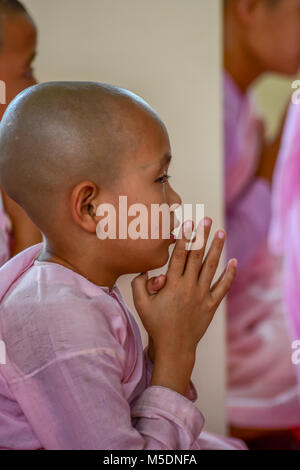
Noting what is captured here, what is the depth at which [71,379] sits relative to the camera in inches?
19.9

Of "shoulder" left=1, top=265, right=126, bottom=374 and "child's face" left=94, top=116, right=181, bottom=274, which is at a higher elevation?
"child's face" left=94, top=116, right=181, bottom=274

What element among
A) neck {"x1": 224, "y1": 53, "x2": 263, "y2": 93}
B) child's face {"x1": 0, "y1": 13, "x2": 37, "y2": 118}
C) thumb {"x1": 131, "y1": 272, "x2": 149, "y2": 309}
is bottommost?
thumb {"x1": 131, "y1": 272, "x2": 149, "y2": 309}

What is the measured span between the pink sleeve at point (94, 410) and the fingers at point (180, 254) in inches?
4.3

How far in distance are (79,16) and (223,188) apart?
63 centimetres

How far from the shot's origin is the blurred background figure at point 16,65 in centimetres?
78

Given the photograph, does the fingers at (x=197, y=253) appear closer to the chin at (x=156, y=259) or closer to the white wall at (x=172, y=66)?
the chin at (x=156, y=259)

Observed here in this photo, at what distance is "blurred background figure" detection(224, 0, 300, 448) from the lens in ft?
4.92

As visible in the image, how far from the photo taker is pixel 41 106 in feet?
1.87

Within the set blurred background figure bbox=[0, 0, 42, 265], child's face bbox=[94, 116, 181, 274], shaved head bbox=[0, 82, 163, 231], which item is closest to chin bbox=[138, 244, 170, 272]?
child's face bbox=[94, 116, 181, 274]

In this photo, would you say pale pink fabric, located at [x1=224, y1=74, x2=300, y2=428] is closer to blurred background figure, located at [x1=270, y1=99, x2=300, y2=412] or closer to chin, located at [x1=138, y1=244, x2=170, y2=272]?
blurred background figure, located at [x1=270, y1=99, x2=300, y2=412]

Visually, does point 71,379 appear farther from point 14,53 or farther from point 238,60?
point 238,60

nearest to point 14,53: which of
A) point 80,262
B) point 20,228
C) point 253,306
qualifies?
point 20,228

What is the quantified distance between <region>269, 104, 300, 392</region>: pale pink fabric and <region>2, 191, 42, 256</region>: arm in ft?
2.81

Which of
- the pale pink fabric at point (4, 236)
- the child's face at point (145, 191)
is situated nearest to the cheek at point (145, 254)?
the child's face at point (145, 191)
